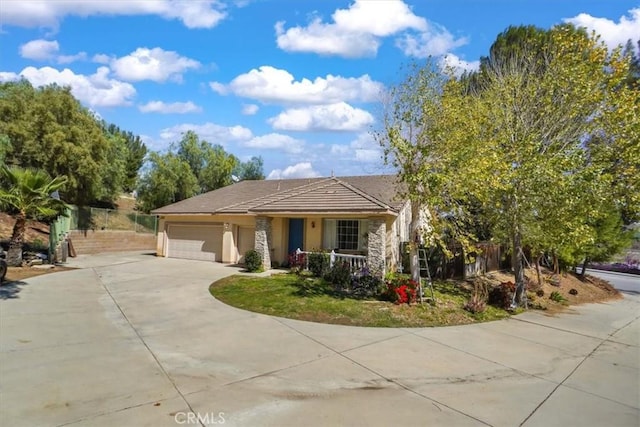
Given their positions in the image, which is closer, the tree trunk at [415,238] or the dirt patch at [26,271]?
the tree trunk at [415,238]

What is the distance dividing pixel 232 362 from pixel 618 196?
39.9ft

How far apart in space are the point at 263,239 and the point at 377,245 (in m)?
5.56

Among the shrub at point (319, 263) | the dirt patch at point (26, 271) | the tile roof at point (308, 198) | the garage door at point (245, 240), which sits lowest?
the dirt patch at point (26, 271)

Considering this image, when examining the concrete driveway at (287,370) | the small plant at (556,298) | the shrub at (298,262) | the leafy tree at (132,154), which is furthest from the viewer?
the leafy tree at (132,154)

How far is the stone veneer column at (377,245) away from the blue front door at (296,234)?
4709mm

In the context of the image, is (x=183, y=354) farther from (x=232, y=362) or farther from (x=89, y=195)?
(x=89, y=195)

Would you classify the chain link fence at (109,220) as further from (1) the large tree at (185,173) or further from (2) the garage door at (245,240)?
(2) the garage door at (245,240)

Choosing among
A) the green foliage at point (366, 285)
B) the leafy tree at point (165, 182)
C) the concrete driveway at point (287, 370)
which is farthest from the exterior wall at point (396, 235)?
the leafy tree at point (165, 182)

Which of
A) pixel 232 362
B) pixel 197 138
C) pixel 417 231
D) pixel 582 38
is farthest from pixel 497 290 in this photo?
pixel 197 138

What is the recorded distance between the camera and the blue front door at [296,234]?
60.2 ft

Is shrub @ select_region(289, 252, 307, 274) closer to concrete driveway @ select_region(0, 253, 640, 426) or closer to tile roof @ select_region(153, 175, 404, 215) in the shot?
tile roof @ select_region(153, 175, 404, 215)

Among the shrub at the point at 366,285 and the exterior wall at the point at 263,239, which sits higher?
the exterior wall at the point at 263,239

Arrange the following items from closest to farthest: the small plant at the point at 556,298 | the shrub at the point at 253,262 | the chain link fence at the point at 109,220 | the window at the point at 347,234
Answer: the small plant at the point at 556,298, the shrub at the point at 253,262, the window at the point at 347,234, the chain link fence at the point at 109,220

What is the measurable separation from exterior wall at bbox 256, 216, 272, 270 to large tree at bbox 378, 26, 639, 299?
7783 millimetres
